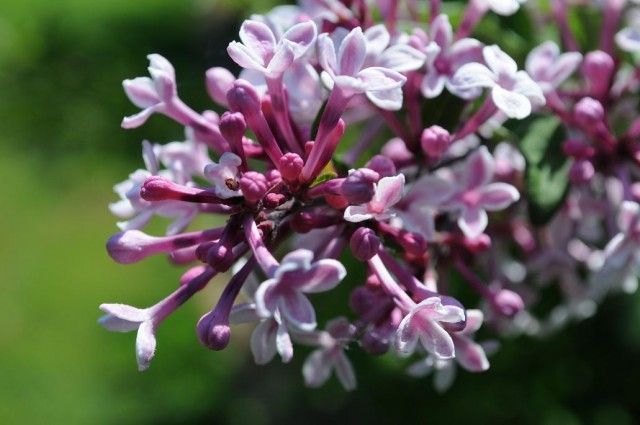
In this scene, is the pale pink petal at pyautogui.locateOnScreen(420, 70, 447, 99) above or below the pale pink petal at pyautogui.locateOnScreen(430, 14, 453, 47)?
below

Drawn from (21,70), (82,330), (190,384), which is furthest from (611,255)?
(21,70)

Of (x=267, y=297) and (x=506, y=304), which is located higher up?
(x=267, y=297)

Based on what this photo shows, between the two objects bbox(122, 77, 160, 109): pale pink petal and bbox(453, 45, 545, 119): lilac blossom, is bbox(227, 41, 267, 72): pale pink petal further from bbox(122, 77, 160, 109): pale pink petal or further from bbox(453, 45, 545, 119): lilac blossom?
bbox(453, 45, 545, 119): lilac blossom

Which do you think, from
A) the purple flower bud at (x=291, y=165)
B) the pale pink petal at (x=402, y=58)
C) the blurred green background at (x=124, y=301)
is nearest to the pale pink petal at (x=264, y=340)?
the purple flower bud at (x=291, y=165)

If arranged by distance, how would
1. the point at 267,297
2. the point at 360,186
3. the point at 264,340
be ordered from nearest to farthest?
the point at 267,297
the point at 360,186
the point at 264,340

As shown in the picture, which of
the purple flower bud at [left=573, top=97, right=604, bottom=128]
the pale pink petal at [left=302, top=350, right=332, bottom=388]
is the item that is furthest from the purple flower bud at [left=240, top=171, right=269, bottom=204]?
the purple flower bud at [left=573, top=97, right=604, bottom=128]

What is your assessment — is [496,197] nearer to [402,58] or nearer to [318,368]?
[402,58]

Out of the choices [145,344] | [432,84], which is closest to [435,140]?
[432,84]

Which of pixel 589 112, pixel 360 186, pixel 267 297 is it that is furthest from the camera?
pixel 589 112

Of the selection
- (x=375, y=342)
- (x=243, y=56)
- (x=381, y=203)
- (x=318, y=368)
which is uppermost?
(x=243, y=56)
